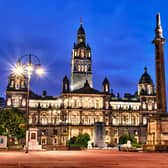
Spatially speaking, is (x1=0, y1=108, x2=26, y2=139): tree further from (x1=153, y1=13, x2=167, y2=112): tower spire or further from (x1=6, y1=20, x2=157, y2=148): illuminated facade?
(x1=6, y1=20, x2=157, y2=148): illuminated facade

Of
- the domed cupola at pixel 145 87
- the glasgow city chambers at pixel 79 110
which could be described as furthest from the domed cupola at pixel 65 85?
the domed cupola at pixel 145 87

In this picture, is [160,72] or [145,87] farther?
[145,87]

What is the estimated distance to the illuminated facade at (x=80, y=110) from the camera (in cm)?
11019

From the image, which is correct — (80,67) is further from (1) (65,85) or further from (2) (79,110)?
(2) (79,110)

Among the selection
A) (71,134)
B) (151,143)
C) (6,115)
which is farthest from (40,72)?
(71,134)

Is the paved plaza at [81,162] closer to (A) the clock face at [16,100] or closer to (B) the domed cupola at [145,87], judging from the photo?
(A) the clock face at [16,100]

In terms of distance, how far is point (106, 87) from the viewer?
117 metres

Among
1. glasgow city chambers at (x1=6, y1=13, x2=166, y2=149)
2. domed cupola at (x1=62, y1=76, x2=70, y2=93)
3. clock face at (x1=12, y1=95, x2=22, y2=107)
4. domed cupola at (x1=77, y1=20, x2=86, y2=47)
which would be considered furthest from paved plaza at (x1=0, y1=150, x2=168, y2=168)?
domed cupola at (x1=77, y1=20, x2=86, y2=47)

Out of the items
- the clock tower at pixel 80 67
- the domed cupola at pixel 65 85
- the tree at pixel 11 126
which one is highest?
the clock tower at pixel 80 67

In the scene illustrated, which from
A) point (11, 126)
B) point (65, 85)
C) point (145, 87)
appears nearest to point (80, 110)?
point (65, 85)

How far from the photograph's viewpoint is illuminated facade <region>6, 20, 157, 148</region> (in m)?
110

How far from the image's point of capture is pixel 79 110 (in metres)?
111

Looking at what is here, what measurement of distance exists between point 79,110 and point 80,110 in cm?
35

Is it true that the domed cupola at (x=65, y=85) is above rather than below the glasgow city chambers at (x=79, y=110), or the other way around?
above
